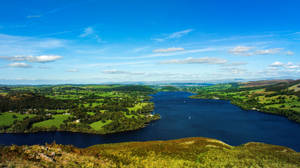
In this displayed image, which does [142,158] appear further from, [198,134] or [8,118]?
[8,118]

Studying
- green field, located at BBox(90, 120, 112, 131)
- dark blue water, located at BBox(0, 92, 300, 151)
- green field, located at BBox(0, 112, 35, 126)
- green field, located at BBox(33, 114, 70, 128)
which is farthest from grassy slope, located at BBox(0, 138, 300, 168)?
green field, located at BBox(0, 112, 35, 126)

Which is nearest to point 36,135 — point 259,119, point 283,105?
point 259,119

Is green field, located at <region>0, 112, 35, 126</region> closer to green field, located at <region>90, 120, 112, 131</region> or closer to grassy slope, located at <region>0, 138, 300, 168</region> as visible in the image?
green field, located at <region>90, 120, 112, 131</region>

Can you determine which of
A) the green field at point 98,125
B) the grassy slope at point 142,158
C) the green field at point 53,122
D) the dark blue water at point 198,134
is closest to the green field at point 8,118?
the dark blue water at point 198,134

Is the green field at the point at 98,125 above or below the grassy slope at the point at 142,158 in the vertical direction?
below

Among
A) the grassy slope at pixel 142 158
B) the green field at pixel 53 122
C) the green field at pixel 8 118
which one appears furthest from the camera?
the green field at pixel 8 118

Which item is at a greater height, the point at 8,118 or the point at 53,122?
the point at 8,118

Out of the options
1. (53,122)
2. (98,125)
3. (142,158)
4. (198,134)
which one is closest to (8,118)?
(53,122)

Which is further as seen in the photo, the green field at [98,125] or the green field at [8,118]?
the green field at [8,118]

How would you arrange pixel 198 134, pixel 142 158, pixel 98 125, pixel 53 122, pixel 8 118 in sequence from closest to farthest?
1. pixel 142 158
2. pixel 198 134
3. pixel 98 125
4. pixel 53 122
5. pixel 8 118

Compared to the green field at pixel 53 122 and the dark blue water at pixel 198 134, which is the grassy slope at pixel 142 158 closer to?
the dark blue water at pixel 198 134

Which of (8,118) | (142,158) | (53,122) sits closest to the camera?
(142,158)
